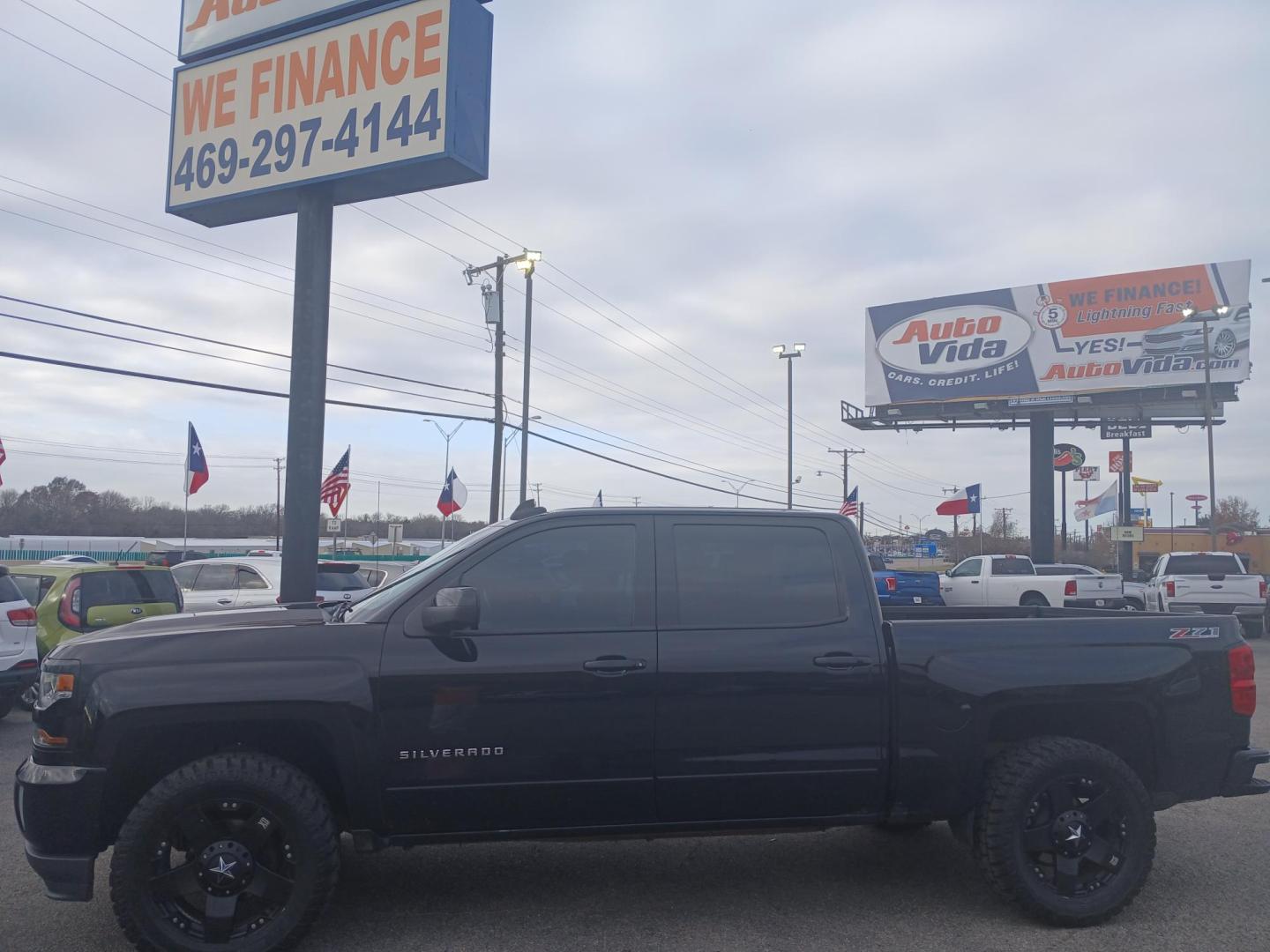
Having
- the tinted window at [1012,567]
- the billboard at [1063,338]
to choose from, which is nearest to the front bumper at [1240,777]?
the tinted window at [1012,567]

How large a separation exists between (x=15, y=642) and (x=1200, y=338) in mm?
35704

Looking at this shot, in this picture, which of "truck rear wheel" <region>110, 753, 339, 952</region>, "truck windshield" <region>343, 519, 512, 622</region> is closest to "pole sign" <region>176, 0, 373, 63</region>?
"truck windshield" <region>343, 519, 512, 622</region>

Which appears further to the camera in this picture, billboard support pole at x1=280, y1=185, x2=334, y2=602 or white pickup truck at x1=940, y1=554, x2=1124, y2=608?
white pickup truck at x1=940, y1=554, x2=1124, y2=608

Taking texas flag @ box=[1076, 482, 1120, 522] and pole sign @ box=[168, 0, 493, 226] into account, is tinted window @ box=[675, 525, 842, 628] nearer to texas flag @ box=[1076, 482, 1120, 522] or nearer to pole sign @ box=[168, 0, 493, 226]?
pole sign @ box=[168, 0, 493, 226]

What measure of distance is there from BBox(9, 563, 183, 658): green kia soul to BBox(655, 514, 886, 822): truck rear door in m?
8.76

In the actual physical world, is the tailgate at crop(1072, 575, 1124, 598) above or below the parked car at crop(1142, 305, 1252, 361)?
below

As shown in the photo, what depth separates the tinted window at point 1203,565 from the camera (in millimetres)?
21984

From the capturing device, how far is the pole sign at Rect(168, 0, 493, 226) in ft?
43.0

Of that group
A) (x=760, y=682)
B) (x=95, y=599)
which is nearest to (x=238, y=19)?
(x=95, y=599)

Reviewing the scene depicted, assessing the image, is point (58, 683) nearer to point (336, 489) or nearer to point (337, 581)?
point (337, 581)

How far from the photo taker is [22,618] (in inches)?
392

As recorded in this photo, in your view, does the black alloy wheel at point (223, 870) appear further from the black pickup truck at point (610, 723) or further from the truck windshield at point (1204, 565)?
the truck windshield at point (1204, 565)

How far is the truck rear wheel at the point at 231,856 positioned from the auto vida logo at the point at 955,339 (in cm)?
3724

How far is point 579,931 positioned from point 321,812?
1296mm
